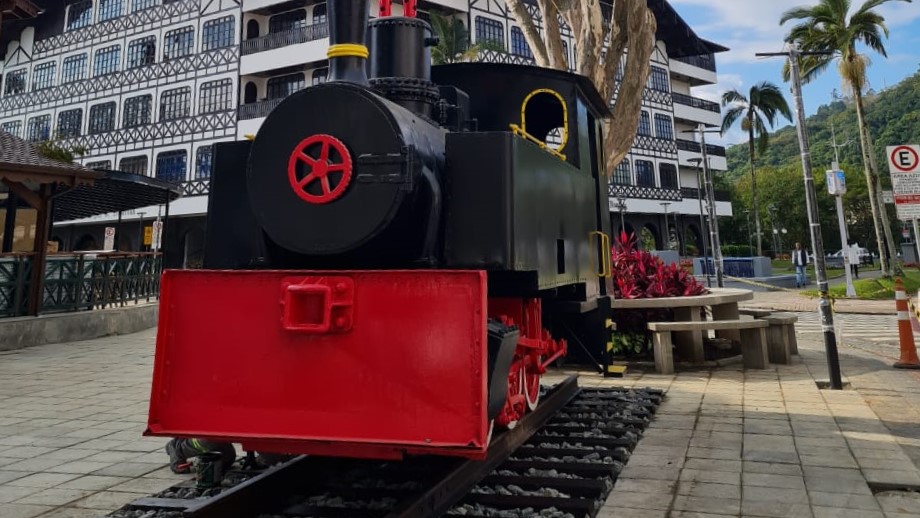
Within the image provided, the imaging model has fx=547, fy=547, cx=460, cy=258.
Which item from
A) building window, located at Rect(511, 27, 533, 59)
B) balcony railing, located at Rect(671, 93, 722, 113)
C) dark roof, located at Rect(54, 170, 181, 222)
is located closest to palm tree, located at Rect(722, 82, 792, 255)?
balcony railing, located at Rect(671, 93, 722, 113)

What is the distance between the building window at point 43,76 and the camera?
28.0 metres

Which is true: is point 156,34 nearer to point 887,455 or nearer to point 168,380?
point 168,380

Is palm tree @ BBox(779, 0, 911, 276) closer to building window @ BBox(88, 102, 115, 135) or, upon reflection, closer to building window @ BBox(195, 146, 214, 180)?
building window @ BBox(195, 146, 214, 180)

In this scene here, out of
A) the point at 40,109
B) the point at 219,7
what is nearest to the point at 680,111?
the point at 219,7

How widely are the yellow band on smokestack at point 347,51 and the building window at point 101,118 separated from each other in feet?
92.2

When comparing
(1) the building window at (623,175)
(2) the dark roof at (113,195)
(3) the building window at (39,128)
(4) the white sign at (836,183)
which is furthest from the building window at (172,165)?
(4) the white sign at (836,183)

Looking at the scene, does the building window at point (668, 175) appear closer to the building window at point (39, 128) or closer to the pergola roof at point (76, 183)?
the pergola roof at point (76, 183)

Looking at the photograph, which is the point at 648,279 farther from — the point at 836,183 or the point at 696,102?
the point at 696,102

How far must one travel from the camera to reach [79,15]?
27.8 m

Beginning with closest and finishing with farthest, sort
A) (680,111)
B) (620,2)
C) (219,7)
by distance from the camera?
(620,2) → (219,7) → (680,111)

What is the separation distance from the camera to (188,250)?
25.1m

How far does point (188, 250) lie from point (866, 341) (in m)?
25.1

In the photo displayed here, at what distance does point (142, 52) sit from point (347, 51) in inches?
1116

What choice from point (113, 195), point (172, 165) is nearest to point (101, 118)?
point (172, 165)
